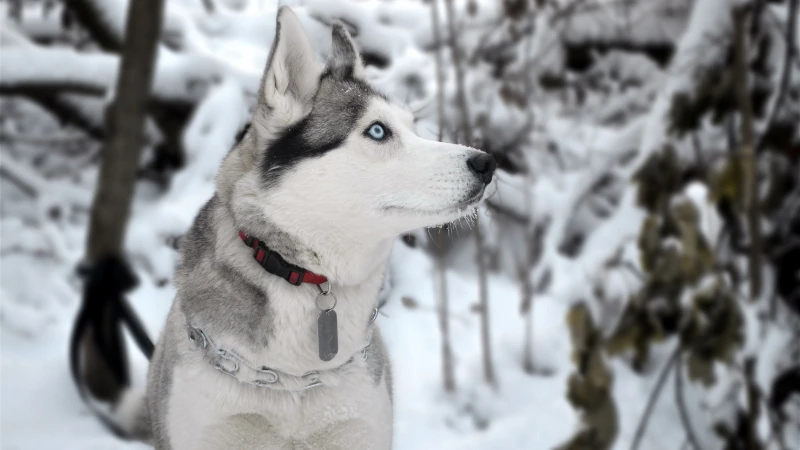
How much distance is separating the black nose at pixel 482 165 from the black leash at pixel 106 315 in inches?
44.1

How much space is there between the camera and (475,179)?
136cm

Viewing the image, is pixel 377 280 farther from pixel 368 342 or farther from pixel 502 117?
pixel 502 117

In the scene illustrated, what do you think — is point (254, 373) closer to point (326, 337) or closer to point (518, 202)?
point (326, 337)

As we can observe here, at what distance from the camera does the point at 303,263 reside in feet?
4.86

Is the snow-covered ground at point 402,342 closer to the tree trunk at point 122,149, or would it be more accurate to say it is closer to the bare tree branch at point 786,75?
the tree trunk at point 122,149

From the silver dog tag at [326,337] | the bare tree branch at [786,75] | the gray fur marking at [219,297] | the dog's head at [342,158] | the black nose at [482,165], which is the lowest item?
the gray fur marking at [219,297]

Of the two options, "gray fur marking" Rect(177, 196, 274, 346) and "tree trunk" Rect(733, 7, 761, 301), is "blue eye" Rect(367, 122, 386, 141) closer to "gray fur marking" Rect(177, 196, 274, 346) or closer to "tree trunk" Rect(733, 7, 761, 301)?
"gray fur marking" Rect(177, 196, 274, 346)

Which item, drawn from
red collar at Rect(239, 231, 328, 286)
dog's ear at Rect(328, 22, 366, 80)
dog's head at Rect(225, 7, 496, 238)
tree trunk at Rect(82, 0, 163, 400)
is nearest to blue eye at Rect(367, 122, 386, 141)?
dog's head at Rect(225, 7, 496, 238)

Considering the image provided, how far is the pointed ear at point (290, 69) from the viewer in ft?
4.34

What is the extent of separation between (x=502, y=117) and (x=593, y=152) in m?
0.54

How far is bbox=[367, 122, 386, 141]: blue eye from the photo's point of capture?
4.76ft

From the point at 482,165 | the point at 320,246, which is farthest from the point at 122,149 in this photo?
the point at 482,165

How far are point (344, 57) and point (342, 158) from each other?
0.73 feet

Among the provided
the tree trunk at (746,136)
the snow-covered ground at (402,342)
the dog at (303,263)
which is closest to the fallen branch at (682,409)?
the snow-covered ground at (402,342)
